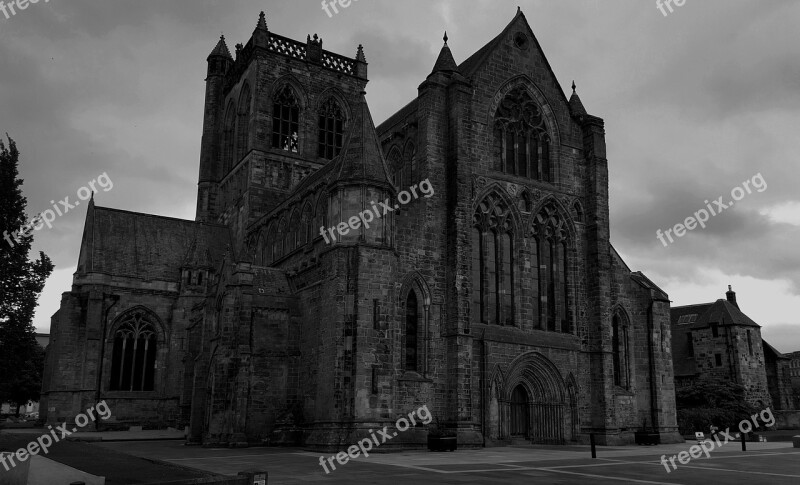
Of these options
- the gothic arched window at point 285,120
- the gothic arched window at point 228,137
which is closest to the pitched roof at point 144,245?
the gothic arched window at point 228,137

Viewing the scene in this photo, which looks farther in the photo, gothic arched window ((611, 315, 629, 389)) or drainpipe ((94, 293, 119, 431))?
drainpipe ((94, 293, 119, 431))

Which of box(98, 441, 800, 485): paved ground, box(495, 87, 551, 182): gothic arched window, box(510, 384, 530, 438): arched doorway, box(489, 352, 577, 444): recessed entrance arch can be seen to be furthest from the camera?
box(495, 87, 551, 182): gothic arched window

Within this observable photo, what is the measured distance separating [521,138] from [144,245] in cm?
2824

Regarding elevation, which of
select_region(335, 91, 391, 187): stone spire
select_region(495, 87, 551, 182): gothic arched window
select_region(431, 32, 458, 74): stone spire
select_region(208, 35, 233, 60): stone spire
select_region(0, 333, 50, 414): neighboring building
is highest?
select_region(208, 35, 233, 60): stone spire

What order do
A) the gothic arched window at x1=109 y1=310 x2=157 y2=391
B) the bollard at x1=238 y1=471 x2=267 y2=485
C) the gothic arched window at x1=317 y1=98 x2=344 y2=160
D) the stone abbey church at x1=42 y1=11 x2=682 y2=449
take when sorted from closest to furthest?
1. the bollard at x1=238 y1=471 x2=267 y2=485
2. the stone abbey church at x1=42 y1=11 x2=682 y2=449
3. the gothic arched window at x1=109 y1=310 x2=157 y2=391
4. the gothic arched window at x1=317 y1=98 x2=344 y2=160

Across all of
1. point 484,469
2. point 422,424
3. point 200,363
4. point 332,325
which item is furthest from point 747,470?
point 200,363

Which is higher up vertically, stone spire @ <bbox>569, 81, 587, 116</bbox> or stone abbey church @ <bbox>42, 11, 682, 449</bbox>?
stone spire @ <bbox>569, 81, 587, 116</bbox>

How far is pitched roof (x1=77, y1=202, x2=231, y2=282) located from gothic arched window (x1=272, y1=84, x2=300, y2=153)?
836 centimetres

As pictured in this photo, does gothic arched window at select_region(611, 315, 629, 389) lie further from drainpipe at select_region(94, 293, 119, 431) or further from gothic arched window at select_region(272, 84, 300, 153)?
drainpipe at select_region(94, 293, 119, 431)

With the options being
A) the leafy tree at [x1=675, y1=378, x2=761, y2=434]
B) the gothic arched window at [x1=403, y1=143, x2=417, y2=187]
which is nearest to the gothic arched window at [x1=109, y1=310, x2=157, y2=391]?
the gothic arched window at [x1=403, y1=143, x2=417, y2=187]

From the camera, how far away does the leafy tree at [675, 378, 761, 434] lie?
4991 cm

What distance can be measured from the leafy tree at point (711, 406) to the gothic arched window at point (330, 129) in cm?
3212

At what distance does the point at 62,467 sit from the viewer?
1235cm

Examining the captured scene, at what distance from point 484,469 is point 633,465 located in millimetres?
5193
